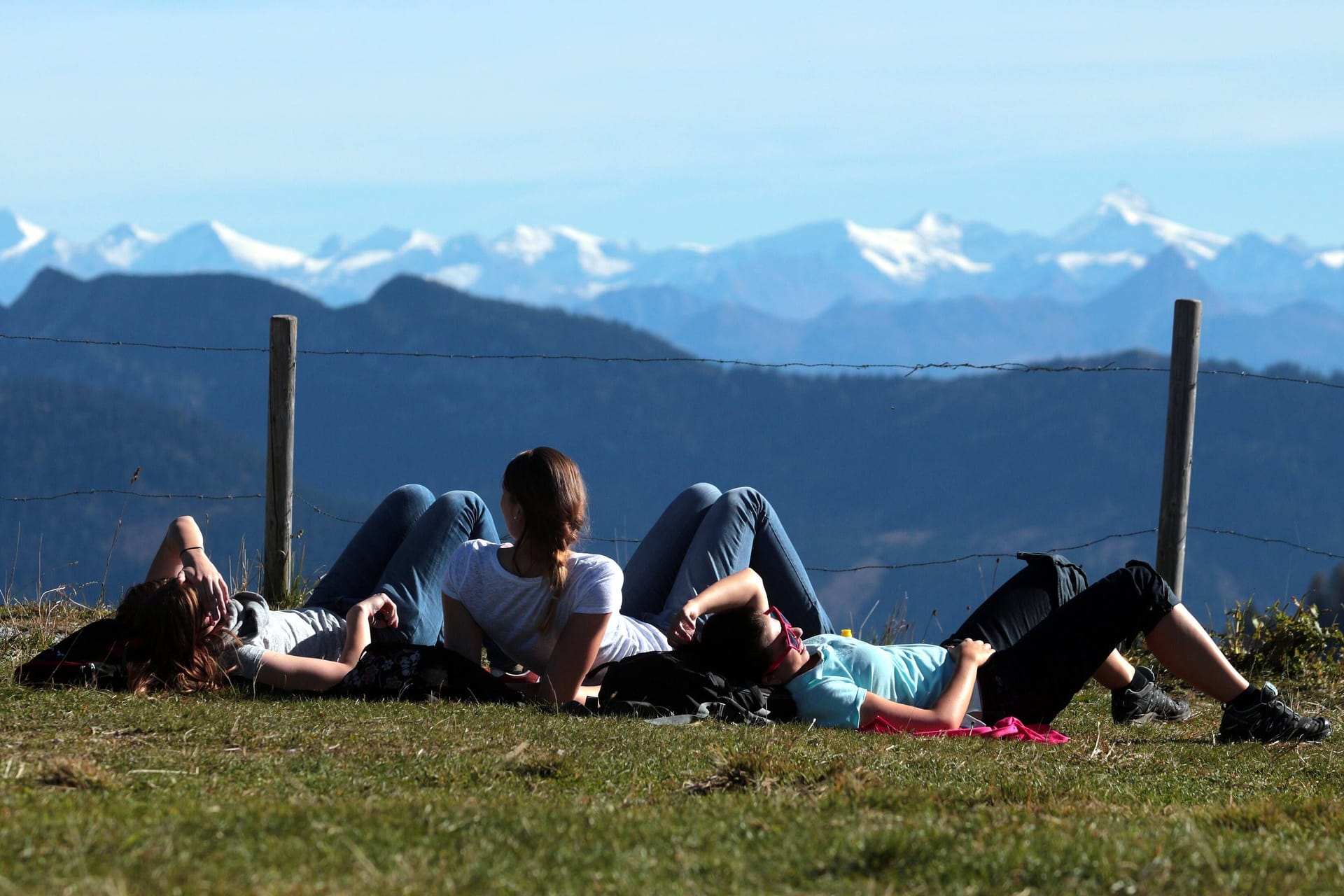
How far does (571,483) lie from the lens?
4773 mm

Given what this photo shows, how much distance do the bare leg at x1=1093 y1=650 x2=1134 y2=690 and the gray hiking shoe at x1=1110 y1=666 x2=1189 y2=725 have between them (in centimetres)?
6

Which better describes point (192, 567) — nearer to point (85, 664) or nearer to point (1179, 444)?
point (85, 664)

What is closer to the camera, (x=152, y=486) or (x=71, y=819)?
(x=71, y=819)

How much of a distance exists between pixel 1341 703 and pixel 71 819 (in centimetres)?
573

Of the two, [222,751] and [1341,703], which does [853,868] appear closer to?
[222,751]

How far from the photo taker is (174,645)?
4.73 m

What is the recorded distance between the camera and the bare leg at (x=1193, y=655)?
4.85m

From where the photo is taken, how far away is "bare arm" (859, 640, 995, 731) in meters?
4.66

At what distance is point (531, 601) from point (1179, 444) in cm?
430

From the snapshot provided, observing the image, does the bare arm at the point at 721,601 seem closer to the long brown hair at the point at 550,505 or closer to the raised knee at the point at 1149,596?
the long brown hair at the point at 550,505

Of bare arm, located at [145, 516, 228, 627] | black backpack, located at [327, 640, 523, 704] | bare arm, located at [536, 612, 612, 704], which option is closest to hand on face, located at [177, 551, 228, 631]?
bare arm, located at [145, 516, 228, 627]

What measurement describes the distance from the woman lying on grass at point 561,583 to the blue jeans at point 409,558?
0.65 ft

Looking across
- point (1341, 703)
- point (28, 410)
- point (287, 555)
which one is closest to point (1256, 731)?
point (1341, 703)

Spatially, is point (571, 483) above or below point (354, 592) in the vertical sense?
above
